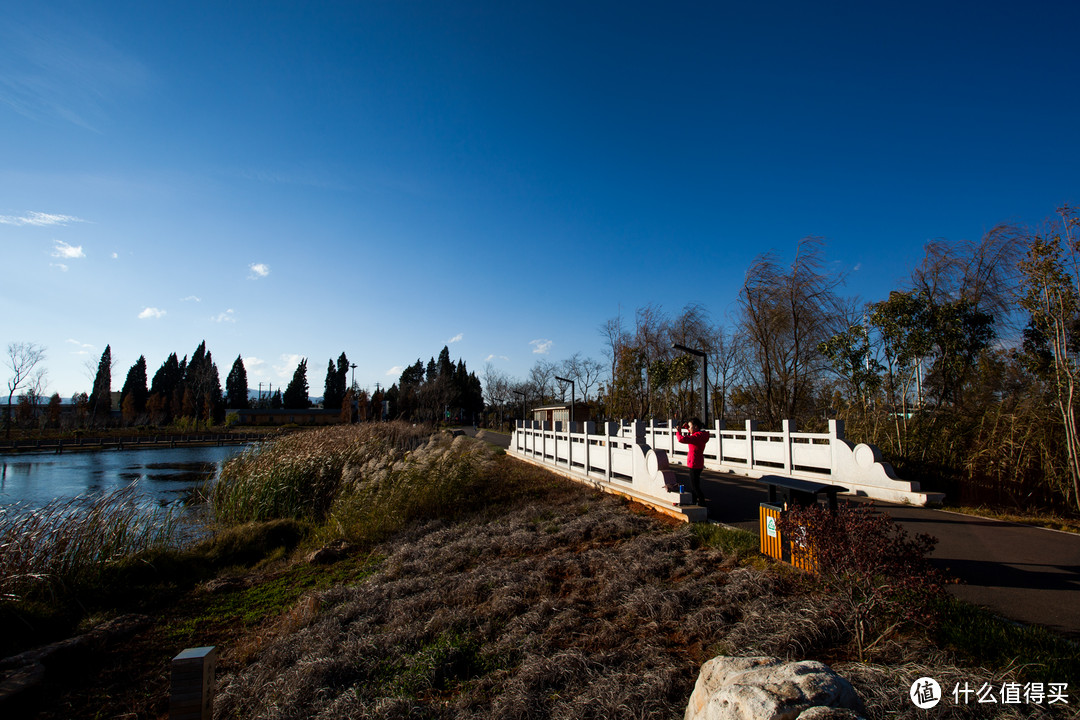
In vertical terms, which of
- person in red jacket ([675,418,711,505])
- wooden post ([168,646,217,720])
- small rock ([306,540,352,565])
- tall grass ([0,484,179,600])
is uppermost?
person in red jacket ([675,418,711,505])

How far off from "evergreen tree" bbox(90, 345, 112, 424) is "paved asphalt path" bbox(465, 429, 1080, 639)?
246 ft

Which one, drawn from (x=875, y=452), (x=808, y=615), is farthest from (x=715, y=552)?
(x=875, y=452)

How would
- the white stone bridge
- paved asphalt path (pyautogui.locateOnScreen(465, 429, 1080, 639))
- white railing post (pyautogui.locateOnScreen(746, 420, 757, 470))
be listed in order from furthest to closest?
white railing post (pyautogui.locateOnScreen(746, 420, 757, 470)) < the white stone bridge < paved asphalt path (pyautogui.locateOnScreen(465, 429, 1080, 639))

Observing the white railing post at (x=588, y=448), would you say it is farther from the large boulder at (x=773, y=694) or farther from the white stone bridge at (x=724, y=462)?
the large boulder at (x=773, y=694)

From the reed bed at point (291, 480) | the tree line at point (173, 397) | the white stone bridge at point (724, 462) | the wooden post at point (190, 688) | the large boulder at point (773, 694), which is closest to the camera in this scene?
the large boulder at point (773, 694)

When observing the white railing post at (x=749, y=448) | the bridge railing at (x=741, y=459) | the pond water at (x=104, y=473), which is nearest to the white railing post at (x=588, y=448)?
the bridge railing at (x=741, y=459)

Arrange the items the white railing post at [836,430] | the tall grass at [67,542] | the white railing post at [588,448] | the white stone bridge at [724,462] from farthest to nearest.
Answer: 1. the white railing post at [588,448]
2. the white railing post at [836,430]
3. the white stone bridge at [724,462]
4. the tall grass at [67,542]

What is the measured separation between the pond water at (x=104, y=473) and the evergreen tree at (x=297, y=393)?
4288cm

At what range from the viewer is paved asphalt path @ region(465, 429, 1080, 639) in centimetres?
441

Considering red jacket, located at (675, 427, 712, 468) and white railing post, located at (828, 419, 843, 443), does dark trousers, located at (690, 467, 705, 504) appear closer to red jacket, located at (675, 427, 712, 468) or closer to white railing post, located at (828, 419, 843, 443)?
red jacket, located at (675, 427, 712, 468)

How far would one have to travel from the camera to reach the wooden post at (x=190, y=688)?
2518mm

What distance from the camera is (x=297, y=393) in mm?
78312

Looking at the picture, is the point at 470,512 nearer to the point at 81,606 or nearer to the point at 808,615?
the point at 81,606

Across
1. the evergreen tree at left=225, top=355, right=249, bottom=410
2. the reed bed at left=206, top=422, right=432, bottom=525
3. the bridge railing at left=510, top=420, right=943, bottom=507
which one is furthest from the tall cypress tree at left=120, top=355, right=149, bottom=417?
the bridge railing at left=510, top=420, right=943, bottom=507
